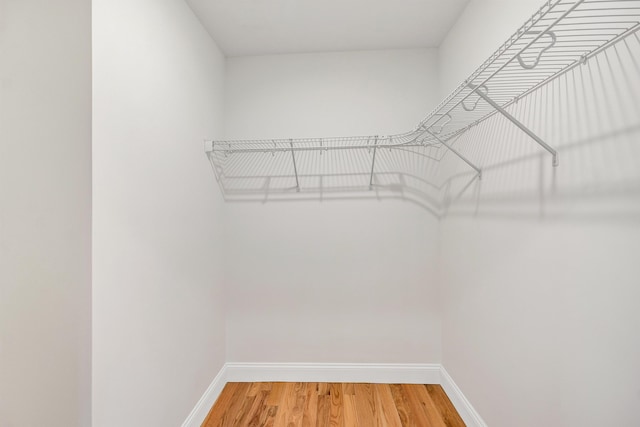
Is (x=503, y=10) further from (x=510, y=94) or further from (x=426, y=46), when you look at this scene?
(x=426, y=46)

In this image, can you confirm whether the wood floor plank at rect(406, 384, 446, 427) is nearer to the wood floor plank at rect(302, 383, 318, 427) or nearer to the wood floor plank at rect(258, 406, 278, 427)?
the wood floor plank at rect(302, 383, 318, 427)

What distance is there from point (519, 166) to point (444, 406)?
1.57 meters

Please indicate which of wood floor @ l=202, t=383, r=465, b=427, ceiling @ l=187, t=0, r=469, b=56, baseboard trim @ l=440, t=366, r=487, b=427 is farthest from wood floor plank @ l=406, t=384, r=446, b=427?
ceiling @ l=187, t=0, r=469, b=56

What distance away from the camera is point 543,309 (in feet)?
4.05

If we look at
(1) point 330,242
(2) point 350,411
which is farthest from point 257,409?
(1) point 330,242

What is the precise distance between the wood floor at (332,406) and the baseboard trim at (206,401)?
35 mm

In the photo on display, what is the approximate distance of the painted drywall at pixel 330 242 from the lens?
2.39 meters

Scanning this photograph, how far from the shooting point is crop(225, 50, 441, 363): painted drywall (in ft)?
7.84

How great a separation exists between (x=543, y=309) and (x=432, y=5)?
1.67 meters

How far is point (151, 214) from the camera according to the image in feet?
4.75

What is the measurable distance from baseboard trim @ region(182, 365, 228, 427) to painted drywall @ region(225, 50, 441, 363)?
17 centimetres

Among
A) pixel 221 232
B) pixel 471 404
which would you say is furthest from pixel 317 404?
pixel 221 232

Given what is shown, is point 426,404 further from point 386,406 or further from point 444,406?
point 386,406

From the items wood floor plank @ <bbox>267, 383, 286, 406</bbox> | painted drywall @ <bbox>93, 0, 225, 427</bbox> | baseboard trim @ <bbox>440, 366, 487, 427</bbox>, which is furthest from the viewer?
wood floor plank @ <bbox>267, 383, 286, 406</bbox>
